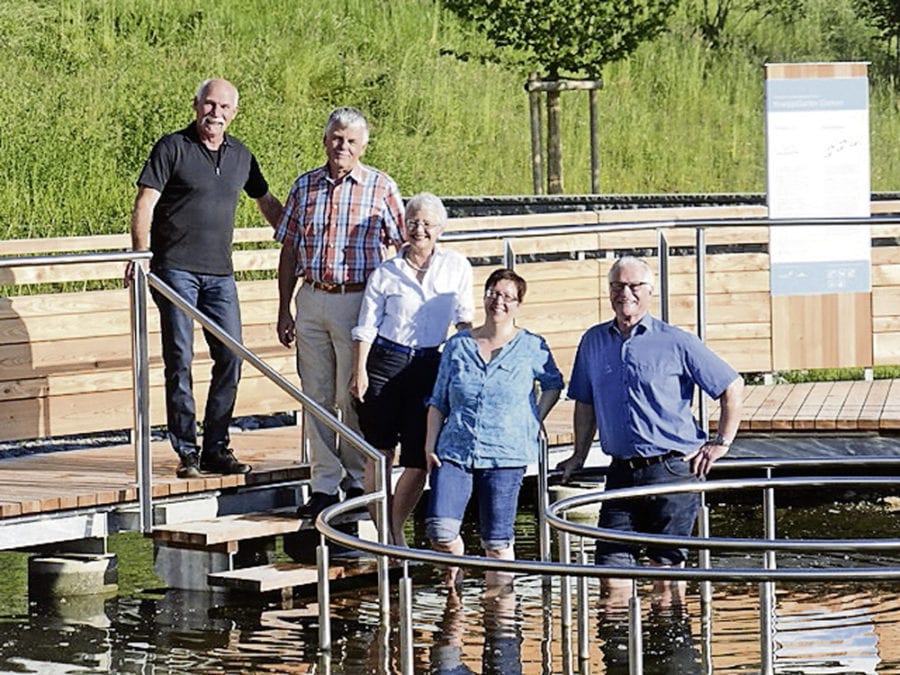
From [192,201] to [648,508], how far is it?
258 cm

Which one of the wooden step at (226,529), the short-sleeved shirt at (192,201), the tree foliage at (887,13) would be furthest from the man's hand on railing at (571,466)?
the tree foliage at (887,13)

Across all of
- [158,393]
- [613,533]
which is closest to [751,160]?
[158,393]

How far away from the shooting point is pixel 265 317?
1287 centimetres

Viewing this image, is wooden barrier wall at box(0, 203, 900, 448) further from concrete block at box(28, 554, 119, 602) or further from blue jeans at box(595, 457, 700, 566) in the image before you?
blue jeans at box(595, 457, 700, 566)

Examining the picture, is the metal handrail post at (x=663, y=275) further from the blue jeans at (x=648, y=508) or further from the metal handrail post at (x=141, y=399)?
the metal handrail post at (x=141, y=399)

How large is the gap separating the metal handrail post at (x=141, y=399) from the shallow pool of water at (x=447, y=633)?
529 mm

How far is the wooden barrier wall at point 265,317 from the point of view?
11547 millimetres

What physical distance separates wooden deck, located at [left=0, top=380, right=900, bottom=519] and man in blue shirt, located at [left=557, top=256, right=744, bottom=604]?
6.86ft

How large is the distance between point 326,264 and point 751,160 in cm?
2127

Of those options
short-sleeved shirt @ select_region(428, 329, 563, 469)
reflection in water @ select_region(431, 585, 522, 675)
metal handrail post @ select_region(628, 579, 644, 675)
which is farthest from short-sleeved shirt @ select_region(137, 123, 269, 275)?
metal handrail post @ select_region(628, 579, 644, 675)

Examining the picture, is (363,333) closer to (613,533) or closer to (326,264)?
(326,264)

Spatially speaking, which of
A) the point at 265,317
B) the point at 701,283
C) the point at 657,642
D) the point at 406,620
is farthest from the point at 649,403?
the point at 265,317

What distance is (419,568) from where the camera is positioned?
38.7 feet

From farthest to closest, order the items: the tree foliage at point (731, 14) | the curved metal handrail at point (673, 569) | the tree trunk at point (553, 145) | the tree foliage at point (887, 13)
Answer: the tree foliage at point (731, 14)
the tree foliage at point (887, 13)
the tree trunk at point (553, 145)
the curved metal handrail at point (673, 569)
